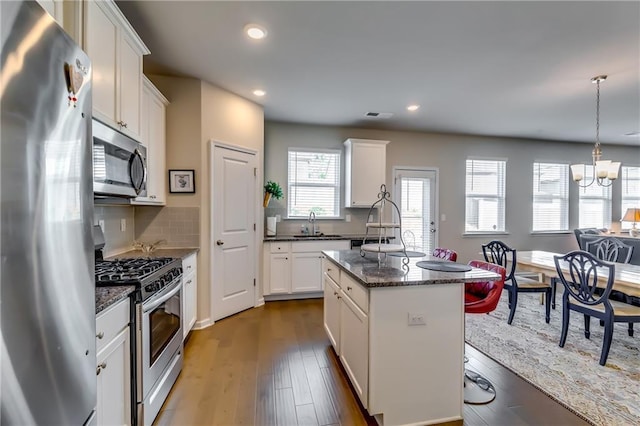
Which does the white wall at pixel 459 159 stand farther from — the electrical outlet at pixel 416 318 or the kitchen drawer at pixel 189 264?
the electrical outlet at pixel 416 318

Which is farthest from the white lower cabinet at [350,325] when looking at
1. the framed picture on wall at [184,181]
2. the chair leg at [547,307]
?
the chair leg at [547,307]

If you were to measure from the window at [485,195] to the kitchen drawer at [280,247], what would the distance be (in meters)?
3.48

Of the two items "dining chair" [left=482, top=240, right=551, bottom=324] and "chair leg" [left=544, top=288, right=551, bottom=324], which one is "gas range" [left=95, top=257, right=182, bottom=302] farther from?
"chair leg" [left=544, top=288, right=551, bottom=324]

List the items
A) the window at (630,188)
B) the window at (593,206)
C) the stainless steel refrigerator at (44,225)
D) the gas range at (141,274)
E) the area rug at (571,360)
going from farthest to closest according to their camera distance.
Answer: the window at (630,188), the window at (593,206), the area rug at (571,360), the gas range at (141,274), the stainless steel refrigerator at (44,225)

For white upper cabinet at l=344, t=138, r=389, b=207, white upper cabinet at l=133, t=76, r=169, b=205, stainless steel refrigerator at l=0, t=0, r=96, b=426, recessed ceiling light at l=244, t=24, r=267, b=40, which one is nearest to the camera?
stainless steel refrigerator at l=0, t=0, r=96, b=426

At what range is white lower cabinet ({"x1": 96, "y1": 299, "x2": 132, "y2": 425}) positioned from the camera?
4.28 ft

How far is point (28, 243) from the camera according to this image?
750 millimetres

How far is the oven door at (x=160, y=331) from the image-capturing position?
67.1 inches

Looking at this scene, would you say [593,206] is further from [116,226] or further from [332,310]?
[116,226]

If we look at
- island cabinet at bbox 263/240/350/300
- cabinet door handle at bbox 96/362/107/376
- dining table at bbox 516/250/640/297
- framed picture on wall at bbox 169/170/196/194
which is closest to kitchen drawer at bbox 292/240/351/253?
island cabinet at bbox 263/240/350/300

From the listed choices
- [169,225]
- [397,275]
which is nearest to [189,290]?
[169,225]

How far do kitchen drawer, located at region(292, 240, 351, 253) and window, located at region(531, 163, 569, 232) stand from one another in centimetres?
413

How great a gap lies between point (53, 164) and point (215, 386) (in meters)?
1.97

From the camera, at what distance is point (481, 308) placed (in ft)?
7.27
